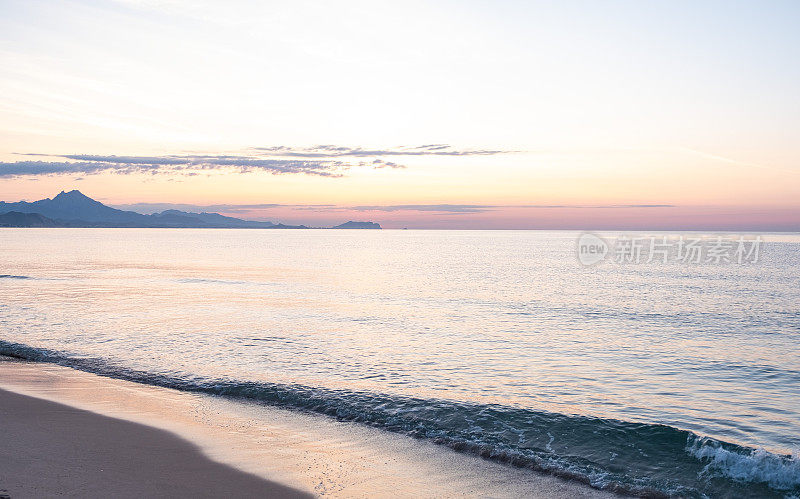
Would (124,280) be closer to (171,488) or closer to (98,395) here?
(98,395)

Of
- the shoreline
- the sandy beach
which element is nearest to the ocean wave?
the shoreline

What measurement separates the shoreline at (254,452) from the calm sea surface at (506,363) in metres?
1.02

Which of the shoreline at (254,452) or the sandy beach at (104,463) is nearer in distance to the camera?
the sandy beach at (104,463)

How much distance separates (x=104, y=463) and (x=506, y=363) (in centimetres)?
1557

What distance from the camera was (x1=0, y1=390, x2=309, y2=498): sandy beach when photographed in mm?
9727

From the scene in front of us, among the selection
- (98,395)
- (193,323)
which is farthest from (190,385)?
(193,323)

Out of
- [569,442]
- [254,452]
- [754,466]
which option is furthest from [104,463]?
[754,466]


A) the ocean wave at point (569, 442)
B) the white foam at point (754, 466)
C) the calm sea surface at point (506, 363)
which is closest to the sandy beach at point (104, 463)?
the ocean wave at point (569, 442)

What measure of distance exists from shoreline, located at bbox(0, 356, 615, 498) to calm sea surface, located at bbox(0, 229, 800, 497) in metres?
1.02

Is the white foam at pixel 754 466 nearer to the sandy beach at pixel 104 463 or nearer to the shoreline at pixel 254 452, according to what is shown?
the shoreline at pixel 254 452

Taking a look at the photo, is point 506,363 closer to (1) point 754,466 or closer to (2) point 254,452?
(1) point 754,466

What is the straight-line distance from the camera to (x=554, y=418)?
15359 millimetres

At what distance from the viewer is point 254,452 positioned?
39.5 feet

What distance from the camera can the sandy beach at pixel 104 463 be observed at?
9727 millimetres
